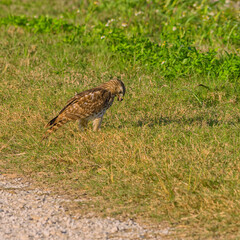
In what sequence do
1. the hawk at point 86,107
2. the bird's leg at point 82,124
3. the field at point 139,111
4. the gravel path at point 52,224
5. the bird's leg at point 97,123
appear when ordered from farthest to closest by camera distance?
the bird's leg at point 82,124 → the bird's leg at point 97,123 → the hawk at point 86,107 → the field at point 139,111 → the gravel path at point 52,224

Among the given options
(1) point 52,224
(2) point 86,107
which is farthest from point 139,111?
(1) point 52,224

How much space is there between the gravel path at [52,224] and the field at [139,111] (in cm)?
24

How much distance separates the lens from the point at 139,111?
8.71 metres

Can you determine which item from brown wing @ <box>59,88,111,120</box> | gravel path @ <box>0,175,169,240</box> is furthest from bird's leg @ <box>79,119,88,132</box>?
gravel path @ <box>0,175,169,240</box>

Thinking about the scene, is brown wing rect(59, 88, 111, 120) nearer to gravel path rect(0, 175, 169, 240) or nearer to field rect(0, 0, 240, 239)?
field rect(0, 0, 240, 239)

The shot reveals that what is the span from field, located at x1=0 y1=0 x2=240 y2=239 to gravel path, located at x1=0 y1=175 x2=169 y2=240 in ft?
0.80

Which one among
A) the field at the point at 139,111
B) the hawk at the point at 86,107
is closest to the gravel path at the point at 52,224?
the field at the point at 139,111

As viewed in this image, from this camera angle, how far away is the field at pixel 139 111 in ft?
18.4

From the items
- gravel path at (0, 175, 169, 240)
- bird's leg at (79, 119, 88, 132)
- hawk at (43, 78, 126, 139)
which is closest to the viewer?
gravel path at (0, 175, 169, 240)

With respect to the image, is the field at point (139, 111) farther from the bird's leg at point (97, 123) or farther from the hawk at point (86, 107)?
the hawk at point (86, 107)

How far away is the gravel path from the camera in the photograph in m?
4.83

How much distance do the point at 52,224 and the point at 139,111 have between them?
396 cm

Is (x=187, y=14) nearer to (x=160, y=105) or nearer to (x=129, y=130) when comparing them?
(x=160, y=105)

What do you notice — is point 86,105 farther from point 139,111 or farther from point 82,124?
point 139,111
